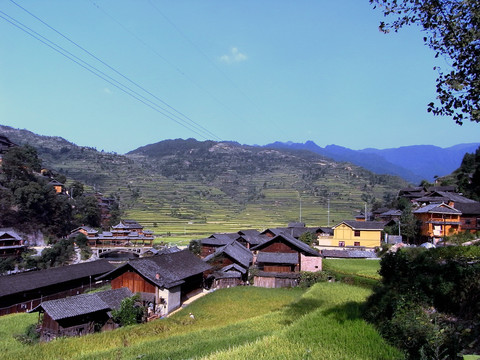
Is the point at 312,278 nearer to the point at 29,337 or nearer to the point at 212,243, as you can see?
the point at 212,243

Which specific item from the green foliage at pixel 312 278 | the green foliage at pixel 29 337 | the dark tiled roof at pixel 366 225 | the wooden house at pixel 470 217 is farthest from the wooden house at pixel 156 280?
the wooden house at pixel 470 217

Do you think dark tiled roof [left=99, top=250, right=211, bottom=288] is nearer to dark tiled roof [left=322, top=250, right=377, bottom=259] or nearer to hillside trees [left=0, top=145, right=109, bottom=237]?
dark tiled roof [left=322, top=250, right=377, bottom=259]

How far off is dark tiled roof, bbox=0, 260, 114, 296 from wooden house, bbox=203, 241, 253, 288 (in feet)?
40.2

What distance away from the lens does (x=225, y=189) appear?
480 feet

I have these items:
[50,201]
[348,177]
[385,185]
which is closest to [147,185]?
[50,201]

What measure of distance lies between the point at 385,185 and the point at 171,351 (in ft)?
449

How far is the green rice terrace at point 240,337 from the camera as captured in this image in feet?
33.9

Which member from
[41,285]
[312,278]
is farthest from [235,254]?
[41,285]

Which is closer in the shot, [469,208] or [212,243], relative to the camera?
[469,208]

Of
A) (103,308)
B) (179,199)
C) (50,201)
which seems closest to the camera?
(103,308)

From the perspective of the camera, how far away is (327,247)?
48594mm

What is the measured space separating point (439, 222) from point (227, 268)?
80.7 ft

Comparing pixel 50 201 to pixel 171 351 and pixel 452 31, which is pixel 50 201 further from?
pixel 452 31

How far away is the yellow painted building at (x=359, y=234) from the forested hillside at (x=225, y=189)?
34056 mm
